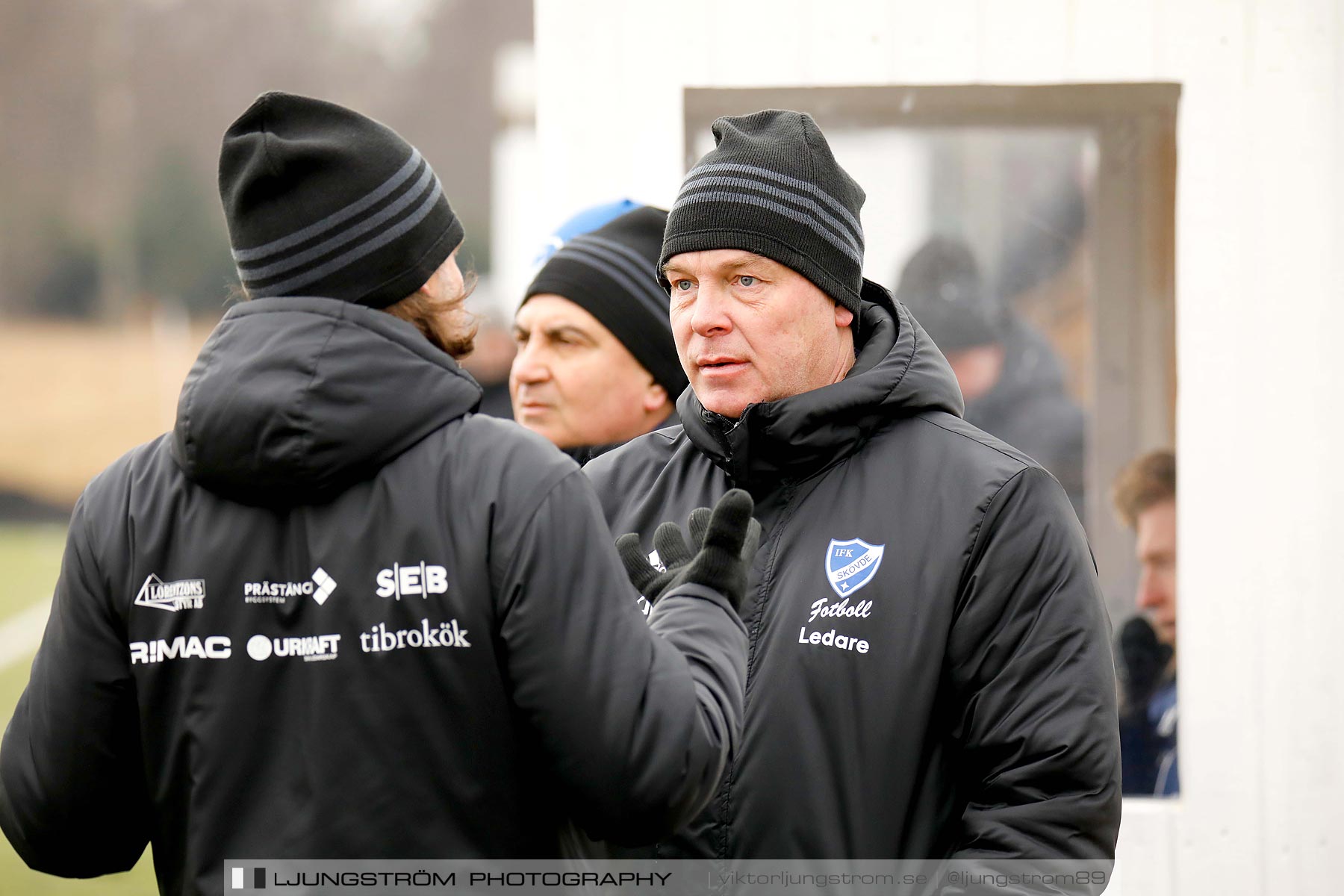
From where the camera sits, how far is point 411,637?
1.50 metres

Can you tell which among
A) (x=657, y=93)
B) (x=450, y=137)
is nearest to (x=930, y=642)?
(x=657, y=93)

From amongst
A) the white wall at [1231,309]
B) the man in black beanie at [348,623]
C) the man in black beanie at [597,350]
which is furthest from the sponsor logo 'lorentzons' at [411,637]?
the white wall at [1231,309]

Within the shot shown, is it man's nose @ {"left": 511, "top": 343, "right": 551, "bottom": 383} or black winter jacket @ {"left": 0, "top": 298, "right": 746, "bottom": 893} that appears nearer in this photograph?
black winter jacket @ {"left": 0, "top": 298, "right": 746, "bottom": 893}

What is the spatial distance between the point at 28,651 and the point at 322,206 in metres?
21.4

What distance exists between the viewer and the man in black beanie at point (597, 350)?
122 inches

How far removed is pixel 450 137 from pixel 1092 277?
81.0ft

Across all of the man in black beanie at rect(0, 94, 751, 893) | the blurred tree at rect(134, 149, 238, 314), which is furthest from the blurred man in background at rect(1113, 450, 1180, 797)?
the blurred tree at rect(134, 149, 238, 314)

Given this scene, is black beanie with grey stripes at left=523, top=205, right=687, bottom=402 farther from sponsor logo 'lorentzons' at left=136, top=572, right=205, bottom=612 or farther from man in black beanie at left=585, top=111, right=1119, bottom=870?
sponsor logo 'lorentzons' at left=136, top=572, right=205, bottom=612

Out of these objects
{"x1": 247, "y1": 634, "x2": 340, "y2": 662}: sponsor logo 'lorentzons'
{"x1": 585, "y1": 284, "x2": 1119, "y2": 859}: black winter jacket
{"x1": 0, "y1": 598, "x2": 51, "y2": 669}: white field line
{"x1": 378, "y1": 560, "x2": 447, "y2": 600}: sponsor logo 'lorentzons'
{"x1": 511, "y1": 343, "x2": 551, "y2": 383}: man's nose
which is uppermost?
{"x1": 511, "y1": 343, "x2": 551, "y2": 383}: man's nose

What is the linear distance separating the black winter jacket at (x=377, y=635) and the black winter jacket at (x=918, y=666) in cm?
40

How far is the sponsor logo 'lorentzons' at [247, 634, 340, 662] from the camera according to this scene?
4.92 ft

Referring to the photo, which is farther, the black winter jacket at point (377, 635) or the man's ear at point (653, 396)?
the man's ear at point (653, 396)

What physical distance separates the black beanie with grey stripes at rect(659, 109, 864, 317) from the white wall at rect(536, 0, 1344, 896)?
1.27 metres

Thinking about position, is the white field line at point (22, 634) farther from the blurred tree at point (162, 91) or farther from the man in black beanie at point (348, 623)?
the man in black beanie at point (348, 623)
